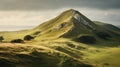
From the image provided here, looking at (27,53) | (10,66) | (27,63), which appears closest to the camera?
(10,66)

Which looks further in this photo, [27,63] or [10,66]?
[27,63]

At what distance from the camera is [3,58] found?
150 meters

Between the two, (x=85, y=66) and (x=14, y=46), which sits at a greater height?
(x=14, y=46)

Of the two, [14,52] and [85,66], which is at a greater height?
[14,52]

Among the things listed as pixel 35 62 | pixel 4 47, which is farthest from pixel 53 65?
pixel 4 47

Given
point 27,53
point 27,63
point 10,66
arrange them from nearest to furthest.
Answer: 1. point 10,66
2. point 27,63
3. point 27,53

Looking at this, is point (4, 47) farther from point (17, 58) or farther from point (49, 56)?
point (49, 56)

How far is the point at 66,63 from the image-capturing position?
172 metres

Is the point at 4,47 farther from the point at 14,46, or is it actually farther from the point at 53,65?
the point at 53,65

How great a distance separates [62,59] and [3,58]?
40.8 metres

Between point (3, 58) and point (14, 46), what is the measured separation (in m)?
28.4

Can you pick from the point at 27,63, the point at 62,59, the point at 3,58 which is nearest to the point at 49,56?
the point at 62,59

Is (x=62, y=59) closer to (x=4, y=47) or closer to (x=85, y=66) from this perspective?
(x=85, y=66)

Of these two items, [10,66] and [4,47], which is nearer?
[10,66]
